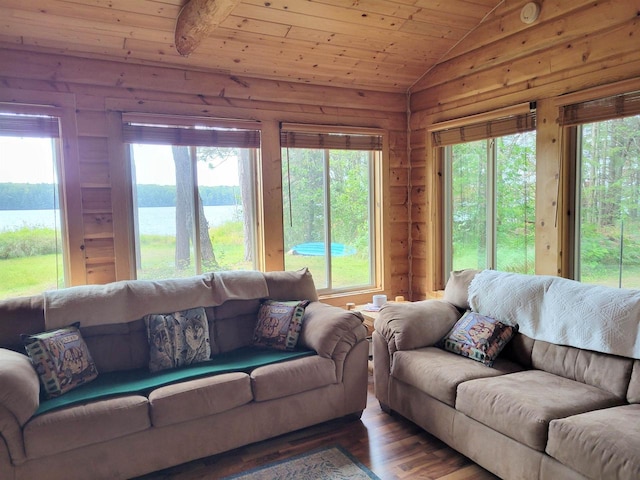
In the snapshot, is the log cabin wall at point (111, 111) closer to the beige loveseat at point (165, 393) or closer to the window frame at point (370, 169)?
the window frame at point (370, 169)

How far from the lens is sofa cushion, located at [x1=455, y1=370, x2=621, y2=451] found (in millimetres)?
2109

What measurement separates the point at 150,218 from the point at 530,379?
2.93m

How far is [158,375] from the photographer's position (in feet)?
9.07

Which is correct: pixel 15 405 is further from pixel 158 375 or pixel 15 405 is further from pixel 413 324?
pixel 413 324

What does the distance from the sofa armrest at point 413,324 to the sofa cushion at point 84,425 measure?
1513 mm

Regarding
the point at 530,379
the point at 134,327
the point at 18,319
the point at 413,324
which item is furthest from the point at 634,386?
the point at 18,319

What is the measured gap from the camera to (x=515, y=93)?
378 cm

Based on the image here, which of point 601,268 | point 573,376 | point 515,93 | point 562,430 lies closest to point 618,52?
point 515,93


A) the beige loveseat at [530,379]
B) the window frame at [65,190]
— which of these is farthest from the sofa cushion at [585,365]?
the window frame at [65,190]

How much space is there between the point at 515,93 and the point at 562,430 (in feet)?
8.90

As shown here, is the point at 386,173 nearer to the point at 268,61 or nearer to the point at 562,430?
the point at 268,61

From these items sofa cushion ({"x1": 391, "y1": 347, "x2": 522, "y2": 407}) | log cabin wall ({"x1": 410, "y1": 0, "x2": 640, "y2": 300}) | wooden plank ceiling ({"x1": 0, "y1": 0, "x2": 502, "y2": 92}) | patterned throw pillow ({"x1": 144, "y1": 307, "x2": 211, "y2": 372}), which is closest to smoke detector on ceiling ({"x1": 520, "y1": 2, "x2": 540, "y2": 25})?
log cabin wall ({"x1": 410, "y1": 0, "x2": 640, "y2": 300})

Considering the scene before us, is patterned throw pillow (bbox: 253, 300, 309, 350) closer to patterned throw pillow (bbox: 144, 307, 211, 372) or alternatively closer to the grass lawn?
patterned throw pillow (bbox: 144, 307, 211, 372)

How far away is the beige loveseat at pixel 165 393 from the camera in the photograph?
2254 mm
